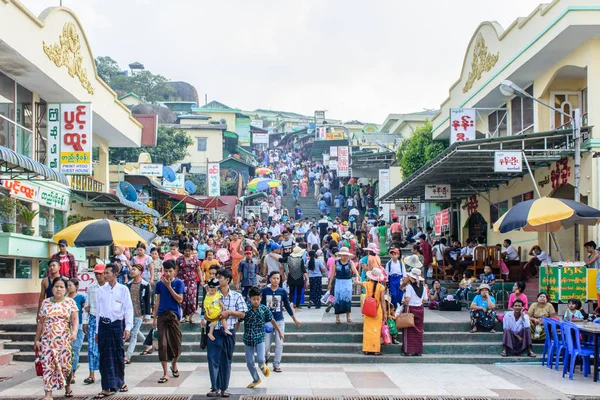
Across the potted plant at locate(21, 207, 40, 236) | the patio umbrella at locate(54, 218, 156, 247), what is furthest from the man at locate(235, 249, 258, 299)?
the potted plant at locate(21, 207, 40, 236)

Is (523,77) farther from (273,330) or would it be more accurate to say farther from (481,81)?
(273,330)

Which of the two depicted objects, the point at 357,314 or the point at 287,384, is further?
the point at 357,314

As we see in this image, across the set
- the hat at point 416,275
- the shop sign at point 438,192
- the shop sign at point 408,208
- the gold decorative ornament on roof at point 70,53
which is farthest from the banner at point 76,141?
the shop sign at point 408,208

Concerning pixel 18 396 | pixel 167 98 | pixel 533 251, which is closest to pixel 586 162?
pixel 533 251

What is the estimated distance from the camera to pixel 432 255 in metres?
21.6

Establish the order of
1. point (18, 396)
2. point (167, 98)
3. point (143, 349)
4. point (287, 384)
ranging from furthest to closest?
point (167, 98), point (143, 349), point (287, 384), point (18, 396)

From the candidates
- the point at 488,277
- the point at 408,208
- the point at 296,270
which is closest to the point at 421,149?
the point at 408,208

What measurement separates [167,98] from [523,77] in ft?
191

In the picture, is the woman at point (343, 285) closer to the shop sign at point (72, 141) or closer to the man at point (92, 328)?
the man at point (92, 328)

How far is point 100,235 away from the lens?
14273mm

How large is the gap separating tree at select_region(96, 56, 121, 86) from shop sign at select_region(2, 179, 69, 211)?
53000 mm

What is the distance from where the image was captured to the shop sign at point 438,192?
22766 mm

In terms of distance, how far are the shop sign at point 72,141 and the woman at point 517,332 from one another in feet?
36.0

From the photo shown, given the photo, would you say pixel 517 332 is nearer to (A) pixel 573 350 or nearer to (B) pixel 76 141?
(A) pixel 573 350
